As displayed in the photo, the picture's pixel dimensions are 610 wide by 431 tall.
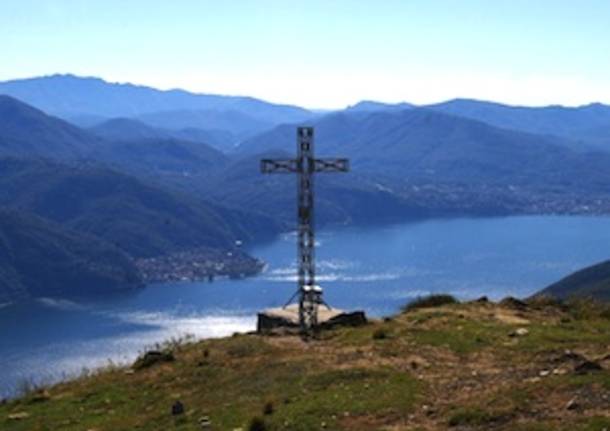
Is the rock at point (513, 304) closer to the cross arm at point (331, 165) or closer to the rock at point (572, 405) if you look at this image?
the cross arm at point (331, 165)

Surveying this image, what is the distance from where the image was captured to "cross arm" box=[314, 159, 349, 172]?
27594 millimetres

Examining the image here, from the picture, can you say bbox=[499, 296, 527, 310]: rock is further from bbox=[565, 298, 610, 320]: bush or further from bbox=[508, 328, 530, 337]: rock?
bbox=[508, 328, 530, 337]: rock

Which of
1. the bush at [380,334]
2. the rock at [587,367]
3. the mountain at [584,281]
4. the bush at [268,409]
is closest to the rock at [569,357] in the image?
the rock at [587,367]

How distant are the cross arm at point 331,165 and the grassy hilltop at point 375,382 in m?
5.16

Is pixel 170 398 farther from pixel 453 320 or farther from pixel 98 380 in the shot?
pixel 453 320

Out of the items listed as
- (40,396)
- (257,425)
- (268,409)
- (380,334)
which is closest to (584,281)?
(380,334)

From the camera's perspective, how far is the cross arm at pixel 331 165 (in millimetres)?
27594

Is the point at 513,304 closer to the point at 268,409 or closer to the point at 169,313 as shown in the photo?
the point at 268,409

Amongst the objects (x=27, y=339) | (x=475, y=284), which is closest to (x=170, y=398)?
(x=27, y=339)

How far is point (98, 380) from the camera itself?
24.0 meters

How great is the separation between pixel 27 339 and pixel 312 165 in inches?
5247

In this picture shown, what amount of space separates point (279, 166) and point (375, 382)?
10.4 metres

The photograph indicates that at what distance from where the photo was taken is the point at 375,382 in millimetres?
19078

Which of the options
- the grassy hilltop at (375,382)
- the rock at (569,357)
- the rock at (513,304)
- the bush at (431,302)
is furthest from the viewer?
the bush at (431,302)
